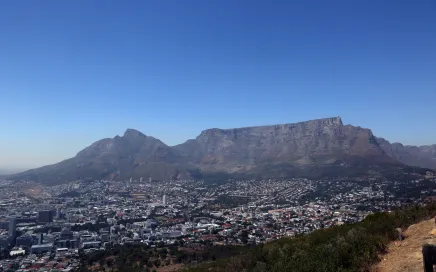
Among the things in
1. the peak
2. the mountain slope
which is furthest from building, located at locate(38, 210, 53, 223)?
the peak

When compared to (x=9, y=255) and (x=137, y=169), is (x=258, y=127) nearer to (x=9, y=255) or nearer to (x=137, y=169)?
(x=137, y=169)

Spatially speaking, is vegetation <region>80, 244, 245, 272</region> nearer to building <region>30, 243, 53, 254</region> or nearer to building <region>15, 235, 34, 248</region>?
building <region>30, 243, 53, 254</region>

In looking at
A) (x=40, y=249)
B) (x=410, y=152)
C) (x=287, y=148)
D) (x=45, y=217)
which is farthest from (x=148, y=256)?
(x=410, y=152)

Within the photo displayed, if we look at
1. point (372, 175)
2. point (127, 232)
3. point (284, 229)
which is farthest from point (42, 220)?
point (372, 175)

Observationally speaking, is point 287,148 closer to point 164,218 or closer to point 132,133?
point 132,133

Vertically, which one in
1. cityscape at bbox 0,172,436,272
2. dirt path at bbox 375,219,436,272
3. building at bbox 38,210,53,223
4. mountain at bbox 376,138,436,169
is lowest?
cityscape at bbox 0,172,436,272

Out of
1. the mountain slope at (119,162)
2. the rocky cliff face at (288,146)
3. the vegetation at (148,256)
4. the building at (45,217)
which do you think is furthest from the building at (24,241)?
the rocky cliff face at (288,146)

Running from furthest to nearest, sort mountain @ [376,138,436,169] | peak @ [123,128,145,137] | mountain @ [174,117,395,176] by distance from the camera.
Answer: peak @ [123,128,145,137] → mountain @ [376,138,436,169] → mountain @ [174,117,395,176]
